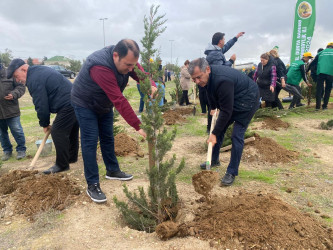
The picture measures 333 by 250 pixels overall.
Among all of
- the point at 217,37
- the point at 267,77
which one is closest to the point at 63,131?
the point at 217,37

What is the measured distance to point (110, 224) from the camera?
273cm

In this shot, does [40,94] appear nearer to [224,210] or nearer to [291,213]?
[224,210]

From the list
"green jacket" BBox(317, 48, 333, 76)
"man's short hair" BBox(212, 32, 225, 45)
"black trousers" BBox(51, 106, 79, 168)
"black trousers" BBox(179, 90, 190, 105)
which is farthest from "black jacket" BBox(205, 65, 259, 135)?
"black trousers" BBox(179, 90, 190, 105)

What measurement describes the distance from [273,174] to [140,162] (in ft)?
7.43

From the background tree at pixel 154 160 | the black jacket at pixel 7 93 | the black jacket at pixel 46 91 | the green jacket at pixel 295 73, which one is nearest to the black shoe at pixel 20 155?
the black jacket at pixel 7 93

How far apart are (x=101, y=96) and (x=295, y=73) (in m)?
7.45

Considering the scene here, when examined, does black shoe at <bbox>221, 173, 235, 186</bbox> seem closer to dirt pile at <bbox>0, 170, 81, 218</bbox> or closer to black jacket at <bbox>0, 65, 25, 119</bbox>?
dirt pile at <bbox>0, 170, 81, 218</bbox>

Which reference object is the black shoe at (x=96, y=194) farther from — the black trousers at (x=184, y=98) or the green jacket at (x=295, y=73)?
the black trousers at (x=184, y=98)

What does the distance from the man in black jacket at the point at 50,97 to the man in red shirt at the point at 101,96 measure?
28.2 inches

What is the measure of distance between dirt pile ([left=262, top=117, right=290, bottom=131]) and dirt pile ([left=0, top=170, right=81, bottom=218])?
504 centimetres

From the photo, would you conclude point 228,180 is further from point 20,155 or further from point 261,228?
point 20,155

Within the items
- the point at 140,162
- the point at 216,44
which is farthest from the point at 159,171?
the point at 216,44

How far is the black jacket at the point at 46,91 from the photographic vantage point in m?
3.63

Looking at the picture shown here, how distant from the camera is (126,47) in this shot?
261cm
